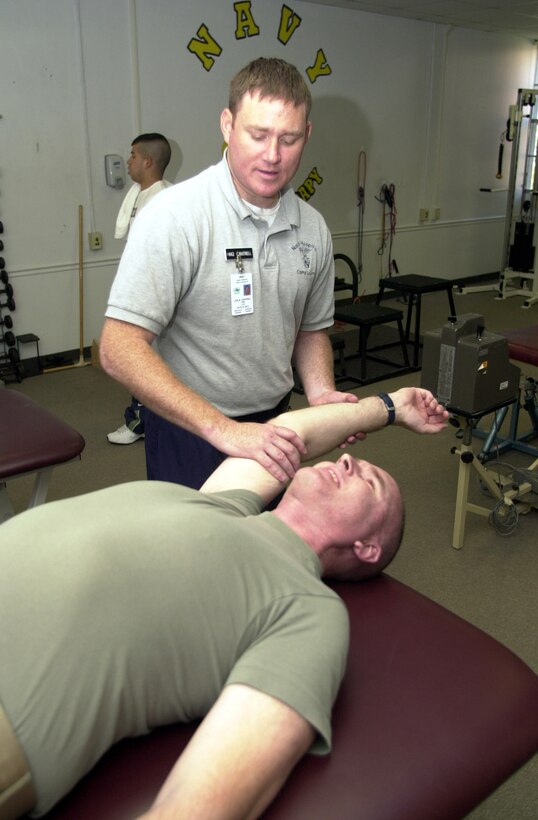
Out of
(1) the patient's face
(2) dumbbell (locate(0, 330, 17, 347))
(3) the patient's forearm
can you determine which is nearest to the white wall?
(2) dumbbell (locate(0, 330, 17, 347))

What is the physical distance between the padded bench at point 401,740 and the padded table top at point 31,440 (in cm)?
91

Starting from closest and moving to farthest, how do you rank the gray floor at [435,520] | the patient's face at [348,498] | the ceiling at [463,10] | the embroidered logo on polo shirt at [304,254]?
1. the patient's face at [348,498]
2. the embroidered logo on polo shirt at [304,254]
3. the gray floor at [435,520]
4. the ceiling at [463,10]

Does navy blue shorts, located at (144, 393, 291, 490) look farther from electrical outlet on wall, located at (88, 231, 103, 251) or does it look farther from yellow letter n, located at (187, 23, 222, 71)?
yellow letter n, located at (187, 23, 222, 71)

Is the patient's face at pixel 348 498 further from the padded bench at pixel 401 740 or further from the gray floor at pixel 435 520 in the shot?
the gray floor at pixel 435 520

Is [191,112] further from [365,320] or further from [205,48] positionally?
[365,320]

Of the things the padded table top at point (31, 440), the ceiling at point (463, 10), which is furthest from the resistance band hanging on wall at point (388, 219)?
the padded table top at point (31, 440)

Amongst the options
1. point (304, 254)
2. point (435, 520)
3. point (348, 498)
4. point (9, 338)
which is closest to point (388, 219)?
point (9, 338)

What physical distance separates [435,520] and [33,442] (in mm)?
1696

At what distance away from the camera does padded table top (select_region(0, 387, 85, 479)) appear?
1.72 meters

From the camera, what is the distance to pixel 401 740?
0.97 m

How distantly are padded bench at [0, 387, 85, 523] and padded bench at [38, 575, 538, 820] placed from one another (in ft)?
2.99

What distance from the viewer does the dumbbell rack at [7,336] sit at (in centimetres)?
431

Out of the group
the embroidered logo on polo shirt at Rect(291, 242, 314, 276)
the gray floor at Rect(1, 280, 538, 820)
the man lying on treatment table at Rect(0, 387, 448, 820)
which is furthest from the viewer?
the gray floor at Rect(1, 280, 538, 820)

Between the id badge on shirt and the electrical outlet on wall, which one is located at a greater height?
the id badge on shirt
